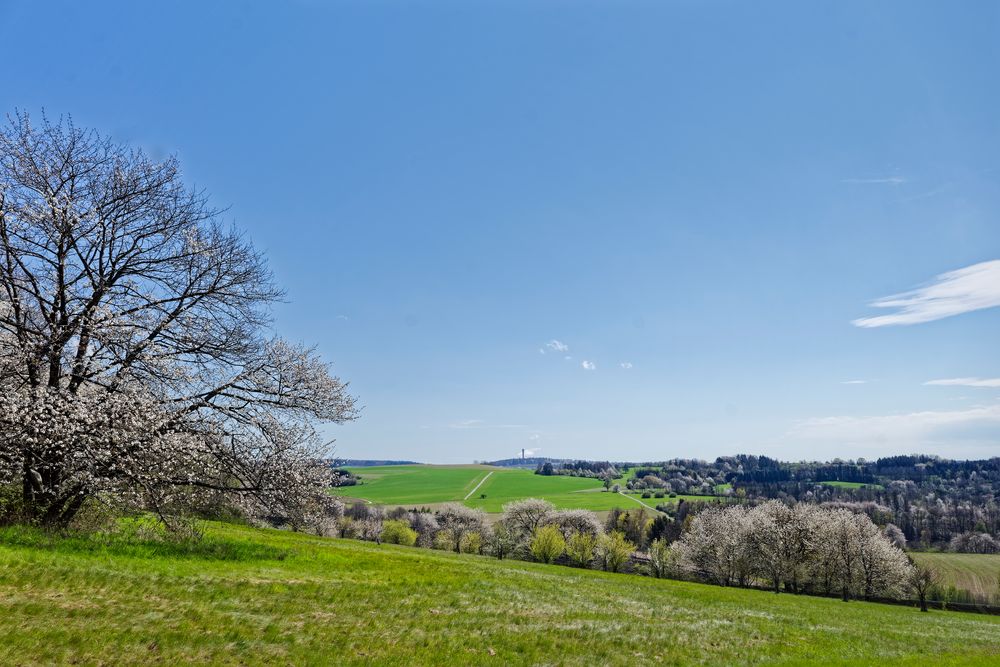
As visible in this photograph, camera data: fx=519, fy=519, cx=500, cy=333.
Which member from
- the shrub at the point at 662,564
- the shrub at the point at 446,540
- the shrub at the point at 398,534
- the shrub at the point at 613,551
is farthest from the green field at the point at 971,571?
the shrub at the point at 398,534

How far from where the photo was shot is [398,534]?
359 feet

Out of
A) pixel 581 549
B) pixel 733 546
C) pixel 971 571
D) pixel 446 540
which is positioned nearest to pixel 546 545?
pixel 581 549

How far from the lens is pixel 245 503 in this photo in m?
18.1

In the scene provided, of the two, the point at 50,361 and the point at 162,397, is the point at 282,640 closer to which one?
the point at 162,397

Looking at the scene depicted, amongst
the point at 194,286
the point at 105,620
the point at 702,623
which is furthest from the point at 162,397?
the point at 702,623

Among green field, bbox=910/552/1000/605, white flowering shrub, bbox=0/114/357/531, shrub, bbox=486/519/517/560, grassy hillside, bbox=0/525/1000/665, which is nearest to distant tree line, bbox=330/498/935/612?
shrub, bbox=486/519/517/560

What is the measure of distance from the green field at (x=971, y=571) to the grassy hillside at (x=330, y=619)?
92.3m

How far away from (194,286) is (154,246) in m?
1.77

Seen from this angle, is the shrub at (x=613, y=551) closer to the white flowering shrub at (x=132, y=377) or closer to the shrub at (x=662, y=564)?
the shrub at (x=662, y=564)

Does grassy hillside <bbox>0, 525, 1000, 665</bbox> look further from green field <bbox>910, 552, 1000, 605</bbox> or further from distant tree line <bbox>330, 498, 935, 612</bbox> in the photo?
green field <bbox>910, 552, 1000, 605</bbox>

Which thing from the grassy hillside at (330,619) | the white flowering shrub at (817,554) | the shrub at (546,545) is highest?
the grassy hillside at (330,619)

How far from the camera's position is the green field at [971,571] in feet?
291

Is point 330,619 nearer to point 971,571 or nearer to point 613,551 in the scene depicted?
point 613,551

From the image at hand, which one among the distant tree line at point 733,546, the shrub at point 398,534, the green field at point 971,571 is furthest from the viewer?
the shrub at point 398,534
